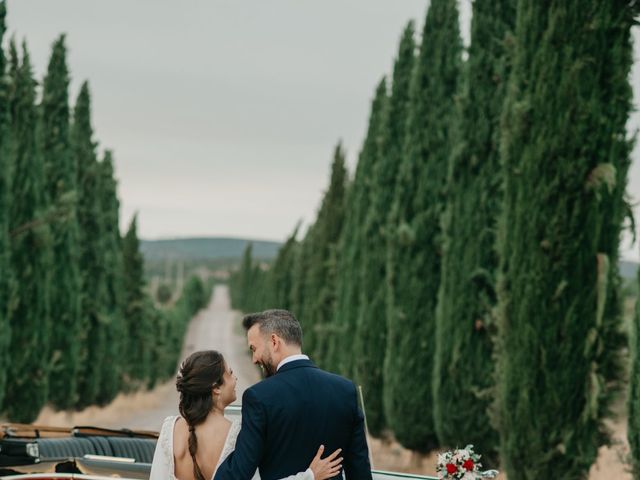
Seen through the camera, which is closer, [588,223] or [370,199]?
[588,223]

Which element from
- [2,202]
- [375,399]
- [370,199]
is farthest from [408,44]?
[2,202]

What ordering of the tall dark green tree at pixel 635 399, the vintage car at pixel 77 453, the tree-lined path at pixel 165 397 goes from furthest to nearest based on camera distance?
the tree-lined path at pixel 165 397 → the tall dark green tree at pixel 635 399 → the vintage car at pixel 77 453

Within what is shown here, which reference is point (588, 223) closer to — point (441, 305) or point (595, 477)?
point (595, 477)

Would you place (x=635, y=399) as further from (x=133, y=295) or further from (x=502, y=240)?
(x=133, y=295)

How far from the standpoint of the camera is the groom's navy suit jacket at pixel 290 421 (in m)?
4.25

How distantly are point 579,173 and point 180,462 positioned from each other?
25.4ft

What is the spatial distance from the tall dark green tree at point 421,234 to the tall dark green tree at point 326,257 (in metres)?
11.8

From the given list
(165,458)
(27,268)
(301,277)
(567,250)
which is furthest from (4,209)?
(301,277)

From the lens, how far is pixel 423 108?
1909 cm

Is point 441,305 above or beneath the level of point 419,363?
above

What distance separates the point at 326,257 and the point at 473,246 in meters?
17.1

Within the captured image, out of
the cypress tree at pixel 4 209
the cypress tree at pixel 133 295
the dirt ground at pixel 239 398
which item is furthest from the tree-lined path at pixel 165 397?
the cypress tree at pixel 4 209

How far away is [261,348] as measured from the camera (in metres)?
4.37

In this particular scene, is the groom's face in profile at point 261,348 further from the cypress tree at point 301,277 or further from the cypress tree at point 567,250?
the cypress tree at point 301,277
